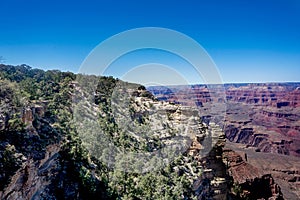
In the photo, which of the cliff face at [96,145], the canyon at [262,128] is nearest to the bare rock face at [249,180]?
the canyon at [262,128]

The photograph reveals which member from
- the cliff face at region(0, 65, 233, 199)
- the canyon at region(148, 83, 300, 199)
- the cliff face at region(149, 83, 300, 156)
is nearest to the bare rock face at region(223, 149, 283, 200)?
the canyon at region(148, 83, 300, 199)

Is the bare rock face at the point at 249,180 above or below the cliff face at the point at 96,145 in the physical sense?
below

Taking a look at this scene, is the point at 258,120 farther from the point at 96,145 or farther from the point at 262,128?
the point at 96,145

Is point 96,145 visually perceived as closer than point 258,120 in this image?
Yes

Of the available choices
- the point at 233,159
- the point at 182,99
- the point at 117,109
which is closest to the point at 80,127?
the point at 117,109

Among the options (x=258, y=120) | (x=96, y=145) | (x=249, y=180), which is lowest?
(x=258, y=120)

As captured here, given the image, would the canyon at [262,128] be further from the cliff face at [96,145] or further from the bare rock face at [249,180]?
the cliff face at [96,145]

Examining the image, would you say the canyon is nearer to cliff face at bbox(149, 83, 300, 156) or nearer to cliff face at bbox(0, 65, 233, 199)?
cliff face at bbox(149, 83, 300, 156)

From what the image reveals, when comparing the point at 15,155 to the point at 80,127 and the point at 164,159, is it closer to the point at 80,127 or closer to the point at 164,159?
the point at 80,127

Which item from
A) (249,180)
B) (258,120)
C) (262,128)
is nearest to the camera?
(249,180)

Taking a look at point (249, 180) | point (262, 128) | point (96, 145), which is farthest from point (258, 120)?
point (96, 145)

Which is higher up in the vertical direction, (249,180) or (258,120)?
(249,180)
